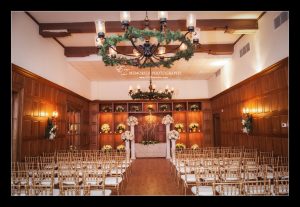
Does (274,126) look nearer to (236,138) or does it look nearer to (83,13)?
(236,138)

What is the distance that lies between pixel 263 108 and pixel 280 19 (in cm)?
267

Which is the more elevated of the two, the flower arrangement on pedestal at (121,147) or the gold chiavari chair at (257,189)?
the gold chiavari chair at (257,189)

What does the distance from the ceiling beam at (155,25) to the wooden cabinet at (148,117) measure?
7.49 m

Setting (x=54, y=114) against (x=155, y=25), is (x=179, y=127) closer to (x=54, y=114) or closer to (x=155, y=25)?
(x=54, y=114)

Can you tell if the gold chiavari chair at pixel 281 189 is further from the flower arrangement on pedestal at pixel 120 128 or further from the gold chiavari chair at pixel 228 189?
the flower arrangement on pedestal at pixel 120 128

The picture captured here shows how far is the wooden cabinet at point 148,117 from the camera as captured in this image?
1509 centimetres

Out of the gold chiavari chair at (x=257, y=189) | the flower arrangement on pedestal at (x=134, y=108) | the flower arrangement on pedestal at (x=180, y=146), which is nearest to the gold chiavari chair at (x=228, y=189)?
the gold chiavari chair at (x=257, y=189)

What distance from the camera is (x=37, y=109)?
26.3 feet

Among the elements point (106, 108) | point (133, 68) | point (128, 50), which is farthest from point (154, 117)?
point (128, 50)

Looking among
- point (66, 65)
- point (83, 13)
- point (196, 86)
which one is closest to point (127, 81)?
point (196, 86)

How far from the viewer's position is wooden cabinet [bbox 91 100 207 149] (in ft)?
49.5

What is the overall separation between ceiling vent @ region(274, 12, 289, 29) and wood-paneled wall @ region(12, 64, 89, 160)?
22.4 feet

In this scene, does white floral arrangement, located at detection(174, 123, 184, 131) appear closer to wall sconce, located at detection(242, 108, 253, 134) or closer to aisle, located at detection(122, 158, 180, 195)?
aisle, located at detection(122, 158, 180, 195)

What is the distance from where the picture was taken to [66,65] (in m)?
10.8
